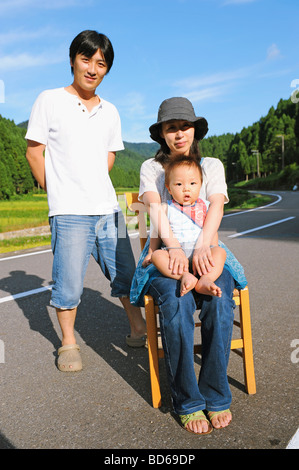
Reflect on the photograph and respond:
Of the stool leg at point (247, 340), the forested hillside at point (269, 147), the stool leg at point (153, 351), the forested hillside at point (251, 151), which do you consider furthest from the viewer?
the forested hillside at point (269, 147)

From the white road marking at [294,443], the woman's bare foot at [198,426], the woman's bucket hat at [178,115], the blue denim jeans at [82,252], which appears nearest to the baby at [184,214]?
the woman's bucket hat at [178,115]

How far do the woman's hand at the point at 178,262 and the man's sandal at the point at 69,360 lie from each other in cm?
118

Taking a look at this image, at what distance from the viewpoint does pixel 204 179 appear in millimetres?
3053

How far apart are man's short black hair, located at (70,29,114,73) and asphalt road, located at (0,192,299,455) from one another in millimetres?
2239

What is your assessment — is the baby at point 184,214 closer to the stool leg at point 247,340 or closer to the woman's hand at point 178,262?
the woman's hand at point 178,262

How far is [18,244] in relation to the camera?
36.4 ft

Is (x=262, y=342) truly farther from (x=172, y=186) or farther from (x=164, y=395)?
(x=172, y=186)

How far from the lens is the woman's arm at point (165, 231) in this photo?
2.66 metres

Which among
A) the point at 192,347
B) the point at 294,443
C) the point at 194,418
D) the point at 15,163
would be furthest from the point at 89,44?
the point at 15,163

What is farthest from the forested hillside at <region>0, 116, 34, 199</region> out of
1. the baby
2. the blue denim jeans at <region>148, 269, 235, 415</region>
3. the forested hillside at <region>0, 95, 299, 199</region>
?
the blue denim jeans at <region>148, 269, 235, 415</region>

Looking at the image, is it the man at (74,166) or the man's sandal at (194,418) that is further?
the man at (74,166)

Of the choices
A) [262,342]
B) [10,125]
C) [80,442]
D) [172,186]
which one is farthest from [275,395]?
[10,125]

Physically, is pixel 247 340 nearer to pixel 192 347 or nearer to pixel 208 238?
pixel 192 347

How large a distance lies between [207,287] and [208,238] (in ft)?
1.34
